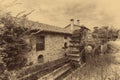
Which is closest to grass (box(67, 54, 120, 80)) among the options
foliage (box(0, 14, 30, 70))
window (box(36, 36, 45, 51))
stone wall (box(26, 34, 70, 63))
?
foliage (box(0, 14, 30, 70))

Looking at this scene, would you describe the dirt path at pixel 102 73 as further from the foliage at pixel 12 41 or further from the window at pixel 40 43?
the window at pixel 40 43

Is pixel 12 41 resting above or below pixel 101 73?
above

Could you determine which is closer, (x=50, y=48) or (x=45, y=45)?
(x=45, y=45)

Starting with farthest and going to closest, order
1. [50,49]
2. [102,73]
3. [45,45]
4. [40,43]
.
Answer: [50,49] → [45,45] → [40,43] → [102,73]

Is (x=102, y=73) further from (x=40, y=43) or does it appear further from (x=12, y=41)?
(x=40, y=43)

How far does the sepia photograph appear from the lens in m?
5.60

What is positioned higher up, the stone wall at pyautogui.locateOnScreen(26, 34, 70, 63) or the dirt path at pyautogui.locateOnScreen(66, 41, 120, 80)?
the stone wall at pyautogui.locateOnScreen(26, 34, 70, 63)

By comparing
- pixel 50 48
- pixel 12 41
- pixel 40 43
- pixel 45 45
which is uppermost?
pixel 12 41

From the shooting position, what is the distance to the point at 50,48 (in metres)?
13.6

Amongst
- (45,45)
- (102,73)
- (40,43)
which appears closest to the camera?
(102,73)

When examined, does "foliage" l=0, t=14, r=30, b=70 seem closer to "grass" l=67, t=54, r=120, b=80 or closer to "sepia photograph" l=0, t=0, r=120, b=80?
"sepia photograph" l=0, t=0, r=120, b=80

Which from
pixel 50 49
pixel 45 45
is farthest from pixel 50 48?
pixel 45 45

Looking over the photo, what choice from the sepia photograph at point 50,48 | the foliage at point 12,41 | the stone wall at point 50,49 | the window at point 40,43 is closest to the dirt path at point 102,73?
the sepia photograph at point 50,48

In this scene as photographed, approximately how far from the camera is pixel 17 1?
3906 mm
